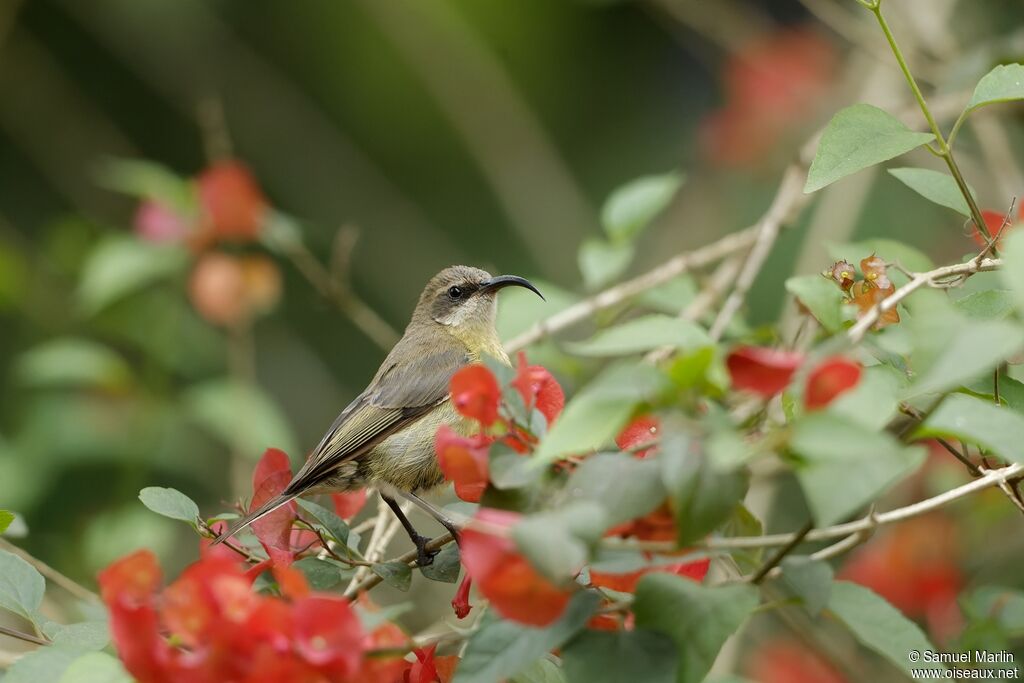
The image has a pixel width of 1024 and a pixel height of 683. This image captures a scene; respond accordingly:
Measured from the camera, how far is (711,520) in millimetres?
1325

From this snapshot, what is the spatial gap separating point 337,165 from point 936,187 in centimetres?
535

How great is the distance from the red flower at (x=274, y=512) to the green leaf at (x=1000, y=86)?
1.36 metres

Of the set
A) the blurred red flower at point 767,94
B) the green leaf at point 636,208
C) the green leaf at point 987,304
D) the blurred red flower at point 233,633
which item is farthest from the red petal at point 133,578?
the blurred red flower at point 767,94

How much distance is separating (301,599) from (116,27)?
6047 millimetres

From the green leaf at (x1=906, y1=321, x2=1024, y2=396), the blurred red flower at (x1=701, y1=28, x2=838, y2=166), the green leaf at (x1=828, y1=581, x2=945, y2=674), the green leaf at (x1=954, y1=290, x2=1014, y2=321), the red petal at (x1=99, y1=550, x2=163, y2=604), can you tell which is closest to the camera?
the green leaf at (x1=906, y1=321, x2=1024, y2=396)

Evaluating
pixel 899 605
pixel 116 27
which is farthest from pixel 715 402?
pixel 116 27

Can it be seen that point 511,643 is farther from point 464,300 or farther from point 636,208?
point 464,300

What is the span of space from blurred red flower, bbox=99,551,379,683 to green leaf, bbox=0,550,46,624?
1.36 ft

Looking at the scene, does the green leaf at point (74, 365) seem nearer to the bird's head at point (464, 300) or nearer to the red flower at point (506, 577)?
the bird's head at point (464, 300)

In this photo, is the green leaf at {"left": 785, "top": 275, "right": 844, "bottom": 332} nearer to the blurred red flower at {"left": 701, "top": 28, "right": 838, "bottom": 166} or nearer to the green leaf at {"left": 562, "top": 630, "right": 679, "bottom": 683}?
the green leaf at {"left": 562, "top": 630, "right": 679, "bottom": 683}

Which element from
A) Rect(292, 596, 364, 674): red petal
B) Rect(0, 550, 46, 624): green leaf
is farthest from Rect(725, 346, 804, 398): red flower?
Rect(0, 550, 46, 624): green leaf

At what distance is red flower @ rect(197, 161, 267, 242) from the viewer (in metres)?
4.11

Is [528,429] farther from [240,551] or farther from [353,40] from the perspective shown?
[353,40]

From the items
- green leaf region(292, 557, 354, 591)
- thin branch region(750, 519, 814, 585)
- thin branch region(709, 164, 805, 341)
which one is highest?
green leaf region(292, 557, 354, 591)
